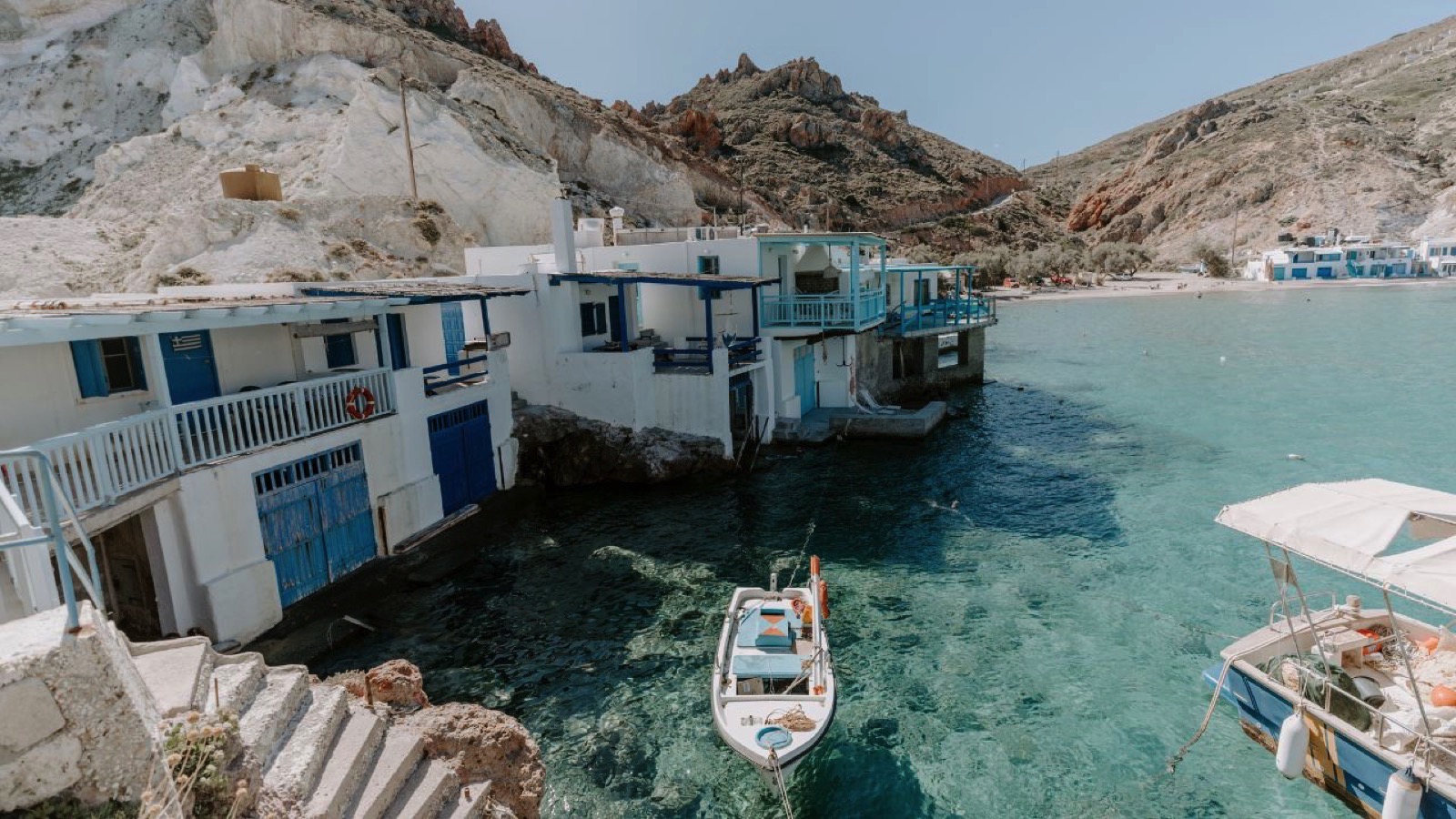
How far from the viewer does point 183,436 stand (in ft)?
42.6

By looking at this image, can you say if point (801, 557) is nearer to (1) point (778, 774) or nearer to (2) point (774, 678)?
(2) point (774, 678)

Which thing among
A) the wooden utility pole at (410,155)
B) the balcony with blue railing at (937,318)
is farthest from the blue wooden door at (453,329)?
the balcony with blue railing at (937,318)

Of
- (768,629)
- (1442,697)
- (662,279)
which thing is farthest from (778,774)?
(662,279)

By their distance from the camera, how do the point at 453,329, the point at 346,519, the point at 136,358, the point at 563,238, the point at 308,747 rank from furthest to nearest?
1. the point at 563,238
2. the point at 453,329
3. the point at 346,519
4. the point at 136,358
5. the point at 308,747

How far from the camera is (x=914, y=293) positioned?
122 ft

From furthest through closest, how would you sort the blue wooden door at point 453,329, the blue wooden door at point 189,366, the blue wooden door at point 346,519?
the blue wooden door at point 453,329 < the blue wooden door at point 346,519 < the blue wooden door at point 189,366

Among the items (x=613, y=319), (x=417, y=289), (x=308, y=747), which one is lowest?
(x=308, y=747)

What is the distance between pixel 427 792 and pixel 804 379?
75.9 ft

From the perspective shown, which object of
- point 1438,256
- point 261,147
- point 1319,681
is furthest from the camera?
point 1438,256

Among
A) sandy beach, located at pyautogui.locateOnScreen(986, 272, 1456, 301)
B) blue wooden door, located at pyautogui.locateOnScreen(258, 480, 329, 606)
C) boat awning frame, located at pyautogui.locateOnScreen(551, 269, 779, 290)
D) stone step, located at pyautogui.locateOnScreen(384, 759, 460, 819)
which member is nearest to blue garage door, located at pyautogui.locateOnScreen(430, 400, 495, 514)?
blue wooden door, located at pyautogui.locateOnScreen(258, 480, 329, 606)

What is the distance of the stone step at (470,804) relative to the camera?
293 inches

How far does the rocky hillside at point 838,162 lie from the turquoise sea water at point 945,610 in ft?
185

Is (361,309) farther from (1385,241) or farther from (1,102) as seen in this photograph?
(1385,241)

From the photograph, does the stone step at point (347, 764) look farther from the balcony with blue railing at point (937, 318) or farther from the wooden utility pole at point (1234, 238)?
the wooden utility pole at point (1234, 238)
